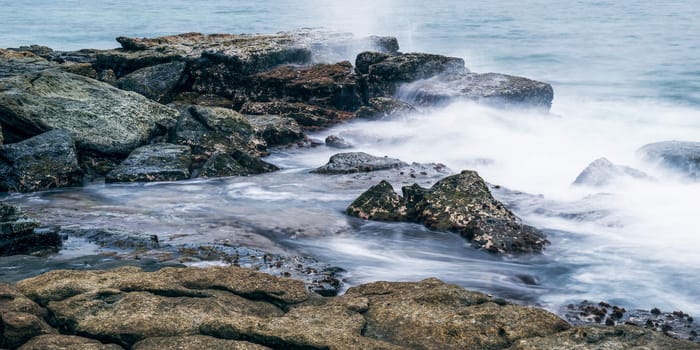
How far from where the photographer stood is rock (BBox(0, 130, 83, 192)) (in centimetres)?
1354

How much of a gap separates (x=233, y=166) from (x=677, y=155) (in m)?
9.68

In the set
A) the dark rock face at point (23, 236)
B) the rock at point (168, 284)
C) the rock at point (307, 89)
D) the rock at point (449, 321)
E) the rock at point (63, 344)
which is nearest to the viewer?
the rock at point (63, 344)

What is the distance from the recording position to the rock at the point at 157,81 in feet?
66.6

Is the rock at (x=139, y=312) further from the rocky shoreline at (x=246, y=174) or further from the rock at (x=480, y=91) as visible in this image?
the rock at (x=480, y=91)

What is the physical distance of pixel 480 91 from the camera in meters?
21.2

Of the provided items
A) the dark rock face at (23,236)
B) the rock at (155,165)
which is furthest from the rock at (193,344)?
the rock at (155,165)

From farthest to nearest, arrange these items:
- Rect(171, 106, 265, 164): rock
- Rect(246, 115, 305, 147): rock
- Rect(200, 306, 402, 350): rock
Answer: Rect(246, 115, 305, 147): rock → Rect(171, 106, 265, 164): rock → Rect(200, 306, 402, 350): rock

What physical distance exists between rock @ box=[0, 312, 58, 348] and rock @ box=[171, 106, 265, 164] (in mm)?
10466

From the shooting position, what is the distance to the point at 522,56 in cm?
4250

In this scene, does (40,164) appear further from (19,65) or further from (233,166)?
(19,65)

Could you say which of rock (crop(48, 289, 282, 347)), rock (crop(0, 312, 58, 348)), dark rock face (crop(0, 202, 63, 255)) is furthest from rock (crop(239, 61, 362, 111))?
rock (crop(0, 312, 58, 348))

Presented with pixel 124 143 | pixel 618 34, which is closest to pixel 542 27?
pixel 618 34

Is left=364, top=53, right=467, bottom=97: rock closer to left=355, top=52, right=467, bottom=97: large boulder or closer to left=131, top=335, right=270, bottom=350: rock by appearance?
left=355, top=52, right=467, bottom=97: large boulder

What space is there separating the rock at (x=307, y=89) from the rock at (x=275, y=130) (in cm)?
218
